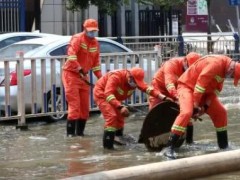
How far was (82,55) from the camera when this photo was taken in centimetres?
1188

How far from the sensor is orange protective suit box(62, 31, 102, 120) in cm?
1162

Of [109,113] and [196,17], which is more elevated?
[196,17]

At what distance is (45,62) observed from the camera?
12922 millimetres

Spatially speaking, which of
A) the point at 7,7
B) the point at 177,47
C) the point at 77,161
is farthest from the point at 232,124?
the point at 7,7

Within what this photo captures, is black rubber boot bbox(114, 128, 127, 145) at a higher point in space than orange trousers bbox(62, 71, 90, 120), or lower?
lower

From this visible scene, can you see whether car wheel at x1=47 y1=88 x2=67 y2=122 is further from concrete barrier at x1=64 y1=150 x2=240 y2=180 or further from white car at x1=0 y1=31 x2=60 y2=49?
concrete barrier at x1=64 y1=150 x2=240 y2=180

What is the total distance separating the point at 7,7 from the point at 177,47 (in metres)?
6.91

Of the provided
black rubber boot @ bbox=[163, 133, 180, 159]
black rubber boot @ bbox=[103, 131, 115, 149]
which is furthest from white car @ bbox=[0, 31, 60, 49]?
black rubber boot @ bbox=[163, 133, 180, 159]

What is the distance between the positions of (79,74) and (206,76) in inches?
113

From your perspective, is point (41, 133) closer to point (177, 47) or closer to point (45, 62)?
point (45, 62)

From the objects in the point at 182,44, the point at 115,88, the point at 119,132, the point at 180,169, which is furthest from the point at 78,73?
the point at 182,44

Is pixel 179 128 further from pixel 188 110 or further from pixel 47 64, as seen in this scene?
pixel 47 64

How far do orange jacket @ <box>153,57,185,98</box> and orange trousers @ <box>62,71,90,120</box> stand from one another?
1460 millimetres

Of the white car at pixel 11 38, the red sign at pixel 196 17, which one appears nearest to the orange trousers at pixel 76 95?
the white car at pixel 11 38
